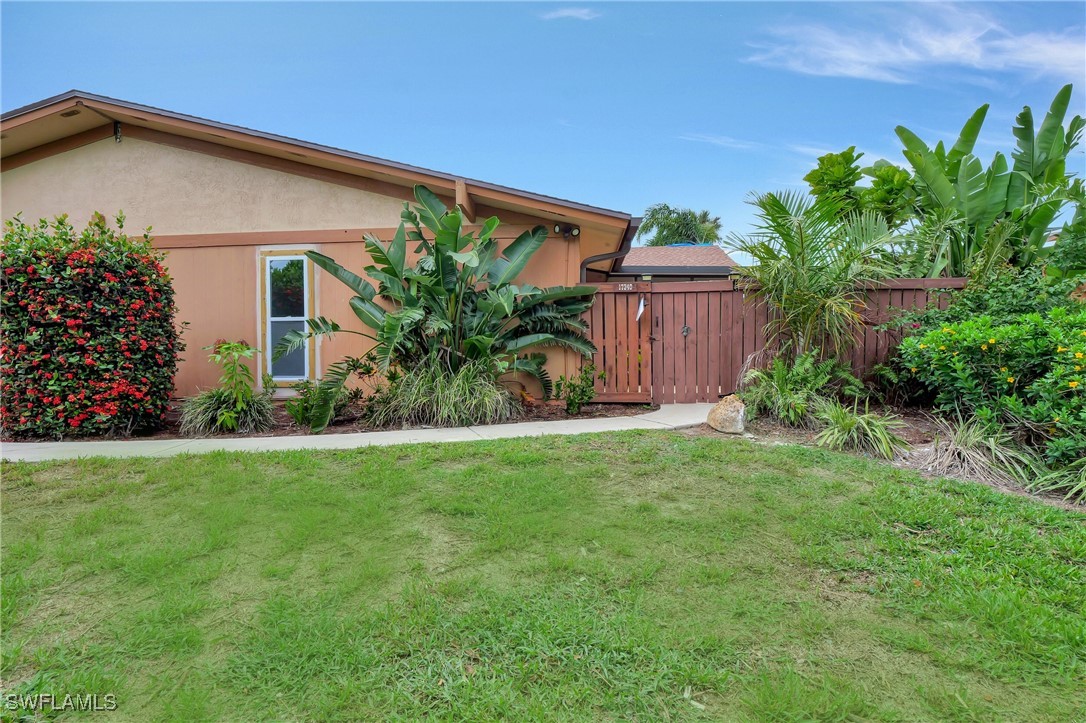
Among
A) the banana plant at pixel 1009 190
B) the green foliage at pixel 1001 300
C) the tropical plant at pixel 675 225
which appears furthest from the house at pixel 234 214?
the tropical plant at pixel 675 225

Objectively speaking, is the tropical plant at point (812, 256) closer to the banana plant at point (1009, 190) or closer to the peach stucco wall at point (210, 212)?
the banana plant at point (1009, 190)

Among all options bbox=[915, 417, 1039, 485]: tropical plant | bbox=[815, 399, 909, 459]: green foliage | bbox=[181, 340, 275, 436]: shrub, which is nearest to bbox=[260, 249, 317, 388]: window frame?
bbox=[181, 340, 275, 436]: shrub

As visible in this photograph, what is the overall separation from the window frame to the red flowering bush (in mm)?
1893

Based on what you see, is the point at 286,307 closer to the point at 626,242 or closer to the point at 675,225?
the point at 626,242

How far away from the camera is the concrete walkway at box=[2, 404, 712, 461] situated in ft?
17.1

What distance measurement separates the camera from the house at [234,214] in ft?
26.6

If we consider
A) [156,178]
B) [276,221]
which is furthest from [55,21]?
[276,221]

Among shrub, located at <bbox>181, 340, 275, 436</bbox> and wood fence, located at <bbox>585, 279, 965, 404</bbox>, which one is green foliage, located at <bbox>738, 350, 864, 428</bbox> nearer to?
wood fence, located at <bbox>585, 279, 965, 404</bbox>

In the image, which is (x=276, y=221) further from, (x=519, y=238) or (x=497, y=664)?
(x=497, y=664)

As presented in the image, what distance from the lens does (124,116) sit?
7.94 meters

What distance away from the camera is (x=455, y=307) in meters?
7.14

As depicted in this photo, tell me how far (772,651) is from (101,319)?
7373 mm

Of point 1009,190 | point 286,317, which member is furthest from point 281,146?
point 1009,190

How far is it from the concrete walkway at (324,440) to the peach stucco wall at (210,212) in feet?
8.30
